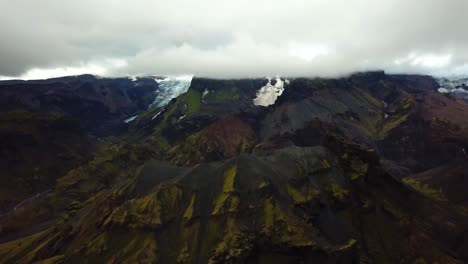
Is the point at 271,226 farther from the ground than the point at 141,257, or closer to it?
farther from the ground

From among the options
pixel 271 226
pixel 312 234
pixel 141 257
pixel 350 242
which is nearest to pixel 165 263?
pixel 141 257

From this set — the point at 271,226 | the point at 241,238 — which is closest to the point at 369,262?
the point at 271,226

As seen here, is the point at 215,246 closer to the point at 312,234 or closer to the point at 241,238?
the point at 241,238

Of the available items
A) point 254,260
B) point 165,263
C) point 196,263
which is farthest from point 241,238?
point 165,263

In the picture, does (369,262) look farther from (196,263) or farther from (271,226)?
(196,263)

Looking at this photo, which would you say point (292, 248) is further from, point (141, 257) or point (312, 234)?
point (141, 257)

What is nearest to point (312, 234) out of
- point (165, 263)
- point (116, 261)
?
point (165, 263)

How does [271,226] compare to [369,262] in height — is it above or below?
above
